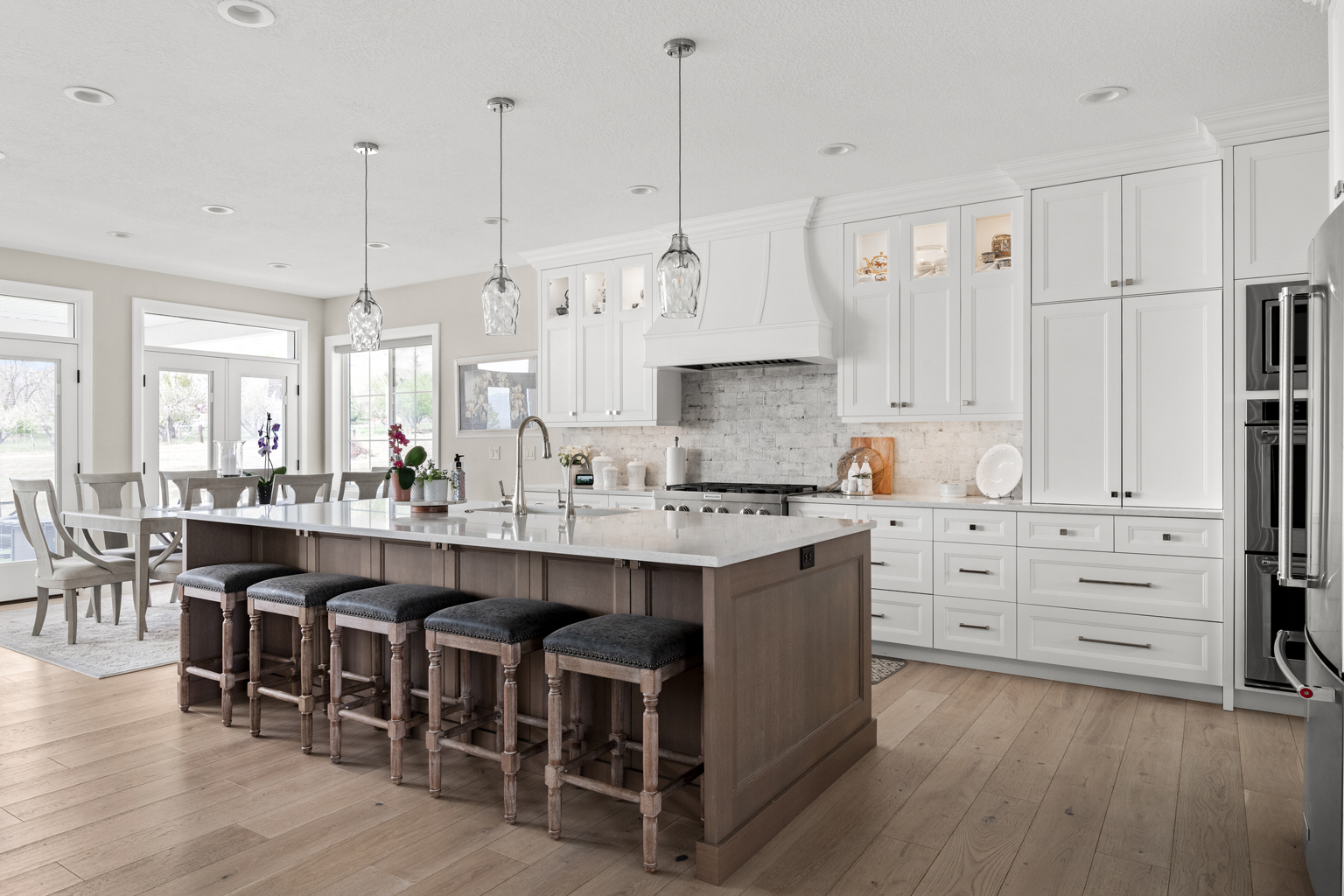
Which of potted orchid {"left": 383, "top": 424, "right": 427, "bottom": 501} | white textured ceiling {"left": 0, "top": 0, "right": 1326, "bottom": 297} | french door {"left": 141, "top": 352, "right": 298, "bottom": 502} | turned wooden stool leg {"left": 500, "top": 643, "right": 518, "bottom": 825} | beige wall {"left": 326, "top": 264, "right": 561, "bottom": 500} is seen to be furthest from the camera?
french door {"left": 141, "top": 352, "right": 298, "bottom": 502}

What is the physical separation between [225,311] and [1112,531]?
7.20m

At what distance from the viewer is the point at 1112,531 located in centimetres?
402

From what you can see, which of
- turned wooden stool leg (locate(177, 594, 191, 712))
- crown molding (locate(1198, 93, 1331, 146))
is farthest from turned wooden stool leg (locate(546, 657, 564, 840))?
crown molding (locate(1198, 93, 1331, 146))

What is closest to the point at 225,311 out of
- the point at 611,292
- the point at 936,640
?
the point at 611,292

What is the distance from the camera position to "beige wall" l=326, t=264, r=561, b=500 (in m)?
6.78

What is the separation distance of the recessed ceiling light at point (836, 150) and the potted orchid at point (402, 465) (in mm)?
2434

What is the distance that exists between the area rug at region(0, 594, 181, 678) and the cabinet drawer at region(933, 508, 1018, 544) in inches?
165

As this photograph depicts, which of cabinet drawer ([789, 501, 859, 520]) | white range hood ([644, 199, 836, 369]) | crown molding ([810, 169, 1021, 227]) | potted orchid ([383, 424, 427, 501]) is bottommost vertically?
cabinet drawer ([789, 501, 859, 520])

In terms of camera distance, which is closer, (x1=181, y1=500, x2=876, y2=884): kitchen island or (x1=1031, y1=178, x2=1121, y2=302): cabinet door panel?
(x1=181, y1=500, x2=876, y2=884): kitchen island

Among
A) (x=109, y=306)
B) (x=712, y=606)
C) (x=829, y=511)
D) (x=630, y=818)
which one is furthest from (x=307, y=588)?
(x=109, y=306)

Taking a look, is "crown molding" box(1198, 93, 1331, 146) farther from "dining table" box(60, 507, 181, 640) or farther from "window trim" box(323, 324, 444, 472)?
"window trim" box(323, 324, 444, 472)

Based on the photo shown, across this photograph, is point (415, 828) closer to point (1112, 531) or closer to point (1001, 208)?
point (1112, 531)

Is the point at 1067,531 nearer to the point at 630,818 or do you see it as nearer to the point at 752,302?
the point at 752,302

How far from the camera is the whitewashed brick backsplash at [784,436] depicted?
16.4 feet
